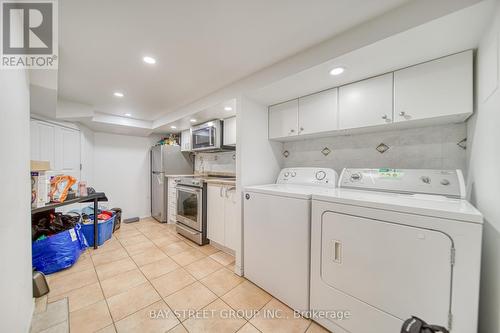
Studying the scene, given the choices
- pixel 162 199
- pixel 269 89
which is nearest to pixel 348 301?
pixel 269 89

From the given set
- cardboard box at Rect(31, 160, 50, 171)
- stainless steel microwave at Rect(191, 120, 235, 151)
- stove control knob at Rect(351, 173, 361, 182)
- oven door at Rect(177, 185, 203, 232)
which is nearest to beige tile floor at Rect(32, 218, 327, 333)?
oven door at Rect(177, 185, 203, 232)

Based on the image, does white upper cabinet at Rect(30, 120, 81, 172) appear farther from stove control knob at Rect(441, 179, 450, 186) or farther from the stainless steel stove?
stove control knob at Rect(441, 179, 450, 186)

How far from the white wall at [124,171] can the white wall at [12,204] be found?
301cm

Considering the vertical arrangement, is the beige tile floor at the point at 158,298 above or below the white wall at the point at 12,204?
below

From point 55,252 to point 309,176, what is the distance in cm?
291

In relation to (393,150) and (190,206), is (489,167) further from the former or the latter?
(190,206)

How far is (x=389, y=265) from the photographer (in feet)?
3.41

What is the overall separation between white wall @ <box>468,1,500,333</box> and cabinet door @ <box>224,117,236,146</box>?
231 cm

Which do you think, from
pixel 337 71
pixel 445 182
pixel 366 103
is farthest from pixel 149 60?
pixel 445 182

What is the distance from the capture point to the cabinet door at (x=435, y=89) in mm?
1161

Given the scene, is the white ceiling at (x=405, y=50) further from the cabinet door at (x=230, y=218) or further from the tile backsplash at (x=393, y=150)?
the cabinet door at (x=230, y=218)

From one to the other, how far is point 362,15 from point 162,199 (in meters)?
3.99

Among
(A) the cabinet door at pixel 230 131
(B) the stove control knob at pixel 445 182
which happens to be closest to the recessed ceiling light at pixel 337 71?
(B) the stove control knob at pixel 445 182

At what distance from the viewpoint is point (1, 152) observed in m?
0.79
